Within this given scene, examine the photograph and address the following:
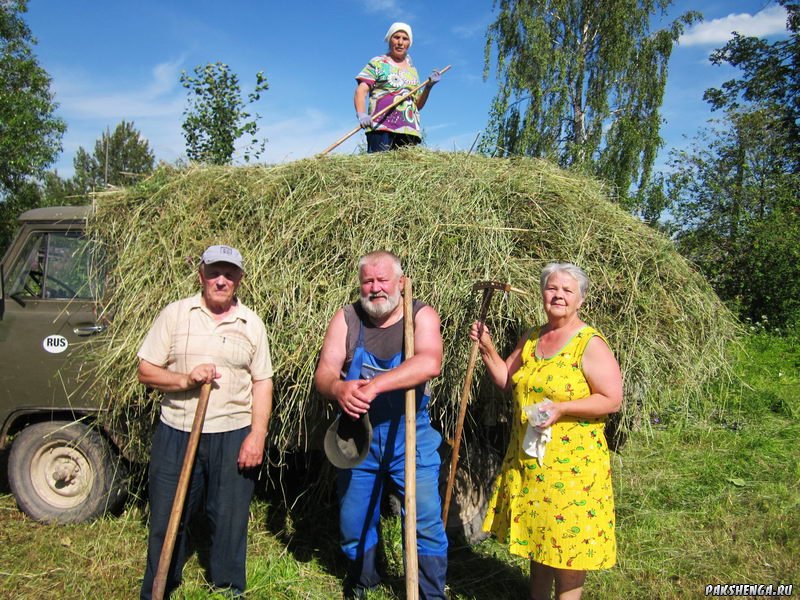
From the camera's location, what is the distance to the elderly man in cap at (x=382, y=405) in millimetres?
2752

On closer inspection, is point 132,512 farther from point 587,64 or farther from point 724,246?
point 587,64

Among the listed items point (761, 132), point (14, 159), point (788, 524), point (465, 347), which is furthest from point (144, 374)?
point (761, 132)

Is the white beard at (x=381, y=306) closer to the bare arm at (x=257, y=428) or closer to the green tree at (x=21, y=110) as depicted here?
the bare arm at (x=257, y=428)

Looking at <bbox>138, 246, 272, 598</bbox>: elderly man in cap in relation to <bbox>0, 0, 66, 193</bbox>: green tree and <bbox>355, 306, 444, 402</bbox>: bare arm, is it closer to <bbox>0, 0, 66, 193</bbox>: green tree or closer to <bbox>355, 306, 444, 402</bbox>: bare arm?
<bbox>355, 306, 444, 402</bbox>: bare arm

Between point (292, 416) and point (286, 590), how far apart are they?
94cm

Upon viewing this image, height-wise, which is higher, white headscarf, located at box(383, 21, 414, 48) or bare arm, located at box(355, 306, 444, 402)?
white headscarf, located at box(383, 21, 414, 48)

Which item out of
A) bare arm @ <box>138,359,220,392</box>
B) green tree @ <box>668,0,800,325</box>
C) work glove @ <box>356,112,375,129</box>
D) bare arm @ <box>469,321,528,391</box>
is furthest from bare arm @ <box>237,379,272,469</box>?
green tree @ <box>668,0,800,325</box>

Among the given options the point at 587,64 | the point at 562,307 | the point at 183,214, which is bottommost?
the point at 562,307

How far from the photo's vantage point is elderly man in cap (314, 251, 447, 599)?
2.75 metres

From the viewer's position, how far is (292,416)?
3.33 meters

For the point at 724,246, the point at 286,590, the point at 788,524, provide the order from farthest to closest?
the point at 724,246, the point at 788,524, the point at 286,590

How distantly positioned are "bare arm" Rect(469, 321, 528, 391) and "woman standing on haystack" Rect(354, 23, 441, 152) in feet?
8.72

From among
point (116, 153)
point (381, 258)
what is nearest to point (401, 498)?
point (381, 258)

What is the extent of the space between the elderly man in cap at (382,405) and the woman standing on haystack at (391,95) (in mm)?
2642
